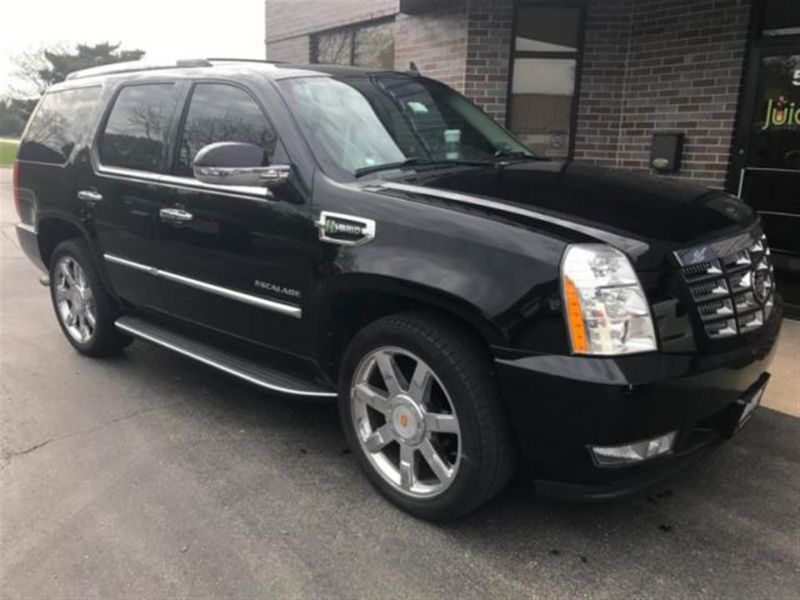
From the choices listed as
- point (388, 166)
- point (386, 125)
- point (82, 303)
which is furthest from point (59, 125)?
point (388, 166)

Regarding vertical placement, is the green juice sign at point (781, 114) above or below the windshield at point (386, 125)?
above

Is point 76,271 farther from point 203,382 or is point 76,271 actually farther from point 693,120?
point 693,120

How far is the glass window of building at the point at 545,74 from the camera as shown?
7348mm

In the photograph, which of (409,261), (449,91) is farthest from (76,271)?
(409,261)

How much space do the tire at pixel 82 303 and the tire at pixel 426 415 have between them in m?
2.32

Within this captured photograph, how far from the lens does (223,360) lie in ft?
12.1

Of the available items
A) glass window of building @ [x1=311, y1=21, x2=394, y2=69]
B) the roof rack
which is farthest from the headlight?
glass window of building @ [x1=311, y1=21, x2=394, y2=69]

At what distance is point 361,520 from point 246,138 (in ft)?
6.28

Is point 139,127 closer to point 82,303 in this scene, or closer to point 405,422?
point 82,303

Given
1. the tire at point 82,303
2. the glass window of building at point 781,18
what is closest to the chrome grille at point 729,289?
the tire at point 82,303

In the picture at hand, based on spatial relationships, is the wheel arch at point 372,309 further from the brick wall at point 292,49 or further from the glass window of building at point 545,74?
the brick wall at point 292,49

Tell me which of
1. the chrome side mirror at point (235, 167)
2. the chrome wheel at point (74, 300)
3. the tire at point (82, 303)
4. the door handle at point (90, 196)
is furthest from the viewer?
the chrome wheel at point (74, 300)

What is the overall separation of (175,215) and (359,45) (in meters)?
7.43

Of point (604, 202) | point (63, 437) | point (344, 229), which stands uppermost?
point (604, 202)
